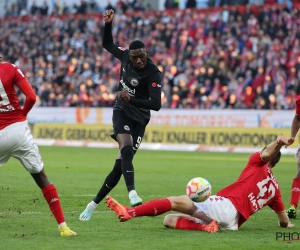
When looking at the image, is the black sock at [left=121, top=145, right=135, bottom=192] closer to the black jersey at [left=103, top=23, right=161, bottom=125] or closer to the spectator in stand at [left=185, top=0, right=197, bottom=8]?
the black jersey at [left=103, top=23, right=161, bottom=125]

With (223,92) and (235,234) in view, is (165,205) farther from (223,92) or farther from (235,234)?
(223,92)

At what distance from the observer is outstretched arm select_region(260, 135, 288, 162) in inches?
347

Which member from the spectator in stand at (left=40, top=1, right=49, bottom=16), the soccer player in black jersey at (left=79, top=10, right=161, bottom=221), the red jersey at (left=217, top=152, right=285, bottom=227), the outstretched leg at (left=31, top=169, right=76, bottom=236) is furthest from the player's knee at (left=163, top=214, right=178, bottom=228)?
the spectator in stand at (left=40, top=1, right=49, bottom=16)

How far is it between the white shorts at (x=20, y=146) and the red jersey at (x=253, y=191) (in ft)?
7.50

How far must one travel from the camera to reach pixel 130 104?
10.6m

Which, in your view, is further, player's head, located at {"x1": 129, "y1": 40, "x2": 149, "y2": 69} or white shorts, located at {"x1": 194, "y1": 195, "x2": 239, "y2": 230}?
player's head, located at {"x1": 129, "y1": 40, "x2": 149, "y2": 69}

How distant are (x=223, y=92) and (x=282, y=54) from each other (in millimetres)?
2864

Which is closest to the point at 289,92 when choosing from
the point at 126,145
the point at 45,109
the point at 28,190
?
the point at 45,109

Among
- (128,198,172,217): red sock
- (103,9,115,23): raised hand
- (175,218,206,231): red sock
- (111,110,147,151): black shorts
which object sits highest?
(103,9,115,23): raised hand

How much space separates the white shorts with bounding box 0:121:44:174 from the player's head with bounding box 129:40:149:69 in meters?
2.60

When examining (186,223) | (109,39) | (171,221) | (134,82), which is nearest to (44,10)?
(109,39)

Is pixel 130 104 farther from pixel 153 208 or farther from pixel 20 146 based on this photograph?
pixel 20 146

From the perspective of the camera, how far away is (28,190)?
14.0 metres

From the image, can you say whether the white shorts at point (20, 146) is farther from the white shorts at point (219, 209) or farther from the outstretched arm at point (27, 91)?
the white shorts at point (219, 209)
